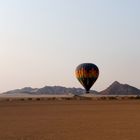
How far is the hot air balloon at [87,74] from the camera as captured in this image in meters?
113

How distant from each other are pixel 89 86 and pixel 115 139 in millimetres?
94631

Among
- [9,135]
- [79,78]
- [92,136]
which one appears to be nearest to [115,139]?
[92,136]

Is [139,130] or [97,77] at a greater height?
[97,77]

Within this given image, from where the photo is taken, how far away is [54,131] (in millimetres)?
26703

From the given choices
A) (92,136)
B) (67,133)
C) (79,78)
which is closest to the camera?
(92,136)

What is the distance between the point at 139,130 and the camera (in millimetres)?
26672

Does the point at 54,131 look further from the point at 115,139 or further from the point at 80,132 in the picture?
the point at 115,139

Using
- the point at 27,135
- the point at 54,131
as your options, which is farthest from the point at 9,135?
the point at 54,131

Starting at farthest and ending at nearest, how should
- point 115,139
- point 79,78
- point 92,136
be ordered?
1. point 79,78
2. point 92,136
3. point 115,139

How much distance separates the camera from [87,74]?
4432 inches

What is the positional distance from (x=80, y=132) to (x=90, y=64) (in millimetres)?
90728

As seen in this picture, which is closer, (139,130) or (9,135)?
(9,135)

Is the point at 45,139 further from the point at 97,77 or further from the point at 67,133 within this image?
the point at 97,77

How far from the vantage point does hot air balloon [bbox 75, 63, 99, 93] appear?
370 feet
